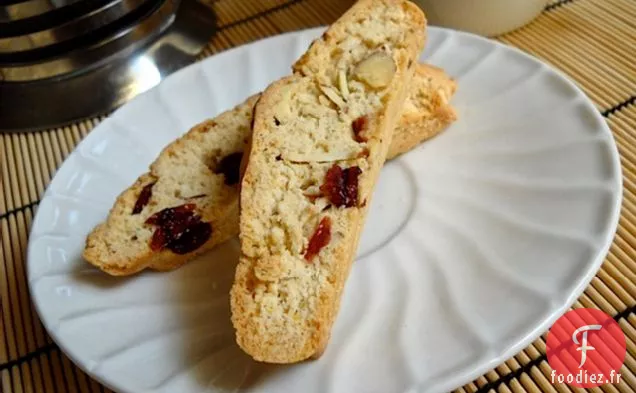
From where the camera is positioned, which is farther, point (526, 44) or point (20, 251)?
point (526, 44)

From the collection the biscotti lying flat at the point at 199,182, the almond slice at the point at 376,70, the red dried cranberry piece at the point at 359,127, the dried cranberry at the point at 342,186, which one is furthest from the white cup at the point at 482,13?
the dried cranberry at the point at 342,186

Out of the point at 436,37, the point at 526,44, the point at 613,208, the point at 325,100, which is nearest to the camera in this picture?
the point at 613,208

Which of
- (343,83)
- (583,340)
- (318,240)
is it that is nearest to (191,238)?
(318,240)

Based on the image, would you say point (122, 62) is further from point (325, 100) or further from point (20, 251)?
point (325, 100)

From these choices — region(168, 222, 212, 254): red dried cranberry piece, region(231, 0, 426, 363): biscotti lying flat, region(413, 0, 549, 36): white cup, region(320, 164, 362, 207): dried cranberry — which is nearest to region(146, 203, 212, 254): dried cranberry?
region(168, 222, 212, 254): red dried cranberry piece

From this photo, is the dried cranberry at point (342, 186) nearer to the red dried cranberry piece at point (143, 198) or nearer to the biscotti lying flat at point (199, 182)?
the biscotti lying flat at point (199, 182)

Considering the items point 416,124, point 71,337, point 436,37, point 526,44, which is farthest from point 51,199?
point 526,44
